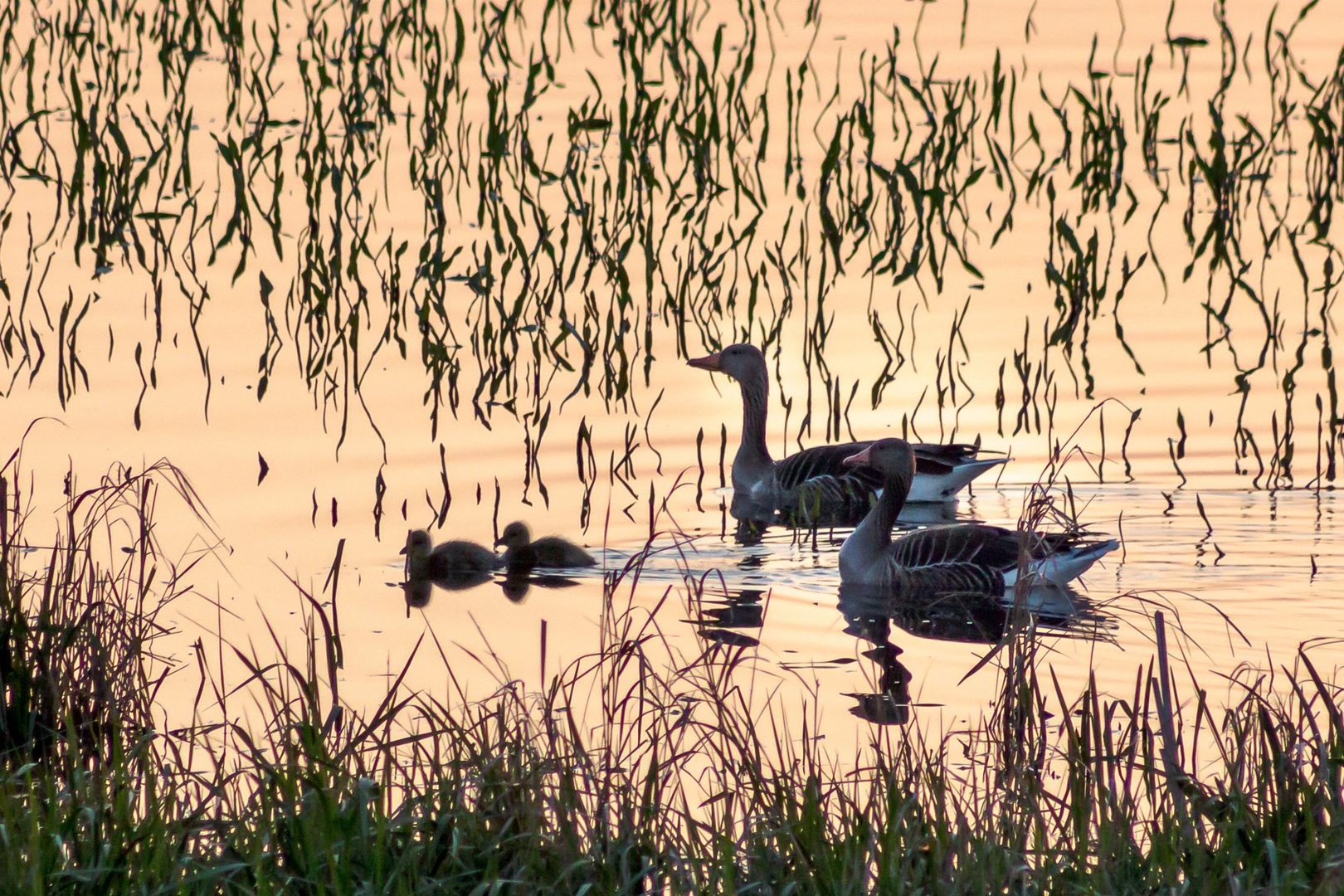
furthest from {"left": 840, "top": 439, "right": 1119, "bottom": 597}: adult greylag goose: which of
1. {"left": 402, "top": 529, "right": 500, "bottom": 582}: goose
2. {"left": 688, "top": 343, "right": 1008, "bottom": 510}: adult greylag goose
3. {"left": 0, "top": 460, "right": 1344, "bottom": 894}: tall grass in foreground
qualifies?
{"left": 0, "top": 460, "right": 1344, "bottom": 894}: tall grass in foreground

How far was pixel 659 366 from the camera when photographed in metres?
11.3

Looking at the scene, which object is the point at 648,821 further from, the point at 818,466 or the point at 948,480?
the point at 948,480

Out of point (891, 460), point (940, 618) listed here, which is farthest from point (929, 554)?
point (940, 618)

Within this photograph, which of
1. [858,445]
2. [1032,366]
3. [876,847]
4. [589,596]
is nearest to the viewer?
[876,847]

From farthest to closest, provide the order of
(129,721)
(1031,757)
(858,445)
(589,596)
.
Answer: (858,445) → (589,596) → (129,721) → (1031,757)

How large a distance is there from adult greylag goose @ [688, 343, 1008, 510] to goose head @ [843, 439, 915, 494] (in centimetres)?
14

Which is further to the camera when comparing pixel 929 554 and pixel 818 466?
pixel 818 466

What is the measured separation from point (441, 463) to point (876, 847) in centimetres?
553

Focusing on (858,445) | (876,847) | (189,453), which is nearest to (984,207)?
(858,445)

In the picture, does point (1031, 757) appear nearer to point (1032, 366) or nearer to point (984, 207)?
point (1032, 366)

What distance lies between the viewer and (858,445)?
9.91m

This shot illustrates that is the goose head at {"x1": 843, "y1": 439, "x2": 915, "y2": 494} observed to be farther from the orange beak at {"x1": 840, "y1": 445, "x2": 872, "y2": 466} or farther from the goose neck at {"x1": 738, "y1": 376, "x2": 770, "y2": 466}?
the goose neck at {"x1": 738, "y1": 376, "x2": 770, "y2": 466}

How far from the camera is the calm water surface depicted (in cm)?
763

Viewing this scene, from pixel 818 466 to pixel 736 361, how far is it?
0.81 meters
